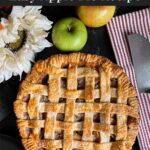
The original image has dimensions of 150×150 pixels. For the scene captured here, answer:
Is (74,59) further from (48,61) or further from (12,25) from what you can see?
(12,25)

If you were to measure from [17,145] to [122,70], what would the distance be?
1.00ft

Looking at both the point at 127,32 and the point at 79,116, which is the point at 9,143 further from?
the point at 127,32

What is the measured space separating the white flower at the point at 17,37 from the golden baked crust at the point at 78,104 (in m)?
0.03

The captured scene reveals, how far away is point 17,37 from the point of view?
991 mm

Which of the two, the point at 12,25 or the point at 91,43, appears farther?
the point at 91,43

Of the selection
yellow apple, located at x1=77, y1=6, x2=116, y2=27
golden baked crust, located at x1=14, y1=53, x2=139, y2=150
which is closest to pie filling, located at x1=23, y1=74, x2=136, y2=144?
golden baked crust, located at x1=14, y1=53, x2=139, y2=150

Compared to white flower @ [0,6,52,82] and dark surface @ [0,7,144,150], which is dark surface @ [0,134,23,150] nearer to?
dark surface @ [0,7,144,150]

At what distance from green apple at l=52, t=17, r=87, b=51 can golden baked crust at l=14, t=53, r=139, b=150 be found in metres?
0.03

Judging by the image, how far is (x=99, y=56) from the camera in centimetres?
105

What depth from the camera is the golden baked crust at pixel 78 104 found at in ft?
3.44

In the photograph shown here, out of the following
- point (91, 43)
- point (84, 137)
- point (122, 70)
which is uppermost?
point (91, 43)

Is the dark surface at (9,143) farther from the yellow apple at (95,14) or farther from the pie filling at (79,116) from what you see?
the yellow apple at (95,14)

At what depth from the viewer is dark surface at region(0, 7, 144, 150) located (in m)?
1.11

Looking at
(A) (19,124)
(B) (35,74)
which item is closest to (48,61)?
(B) (35,74)
